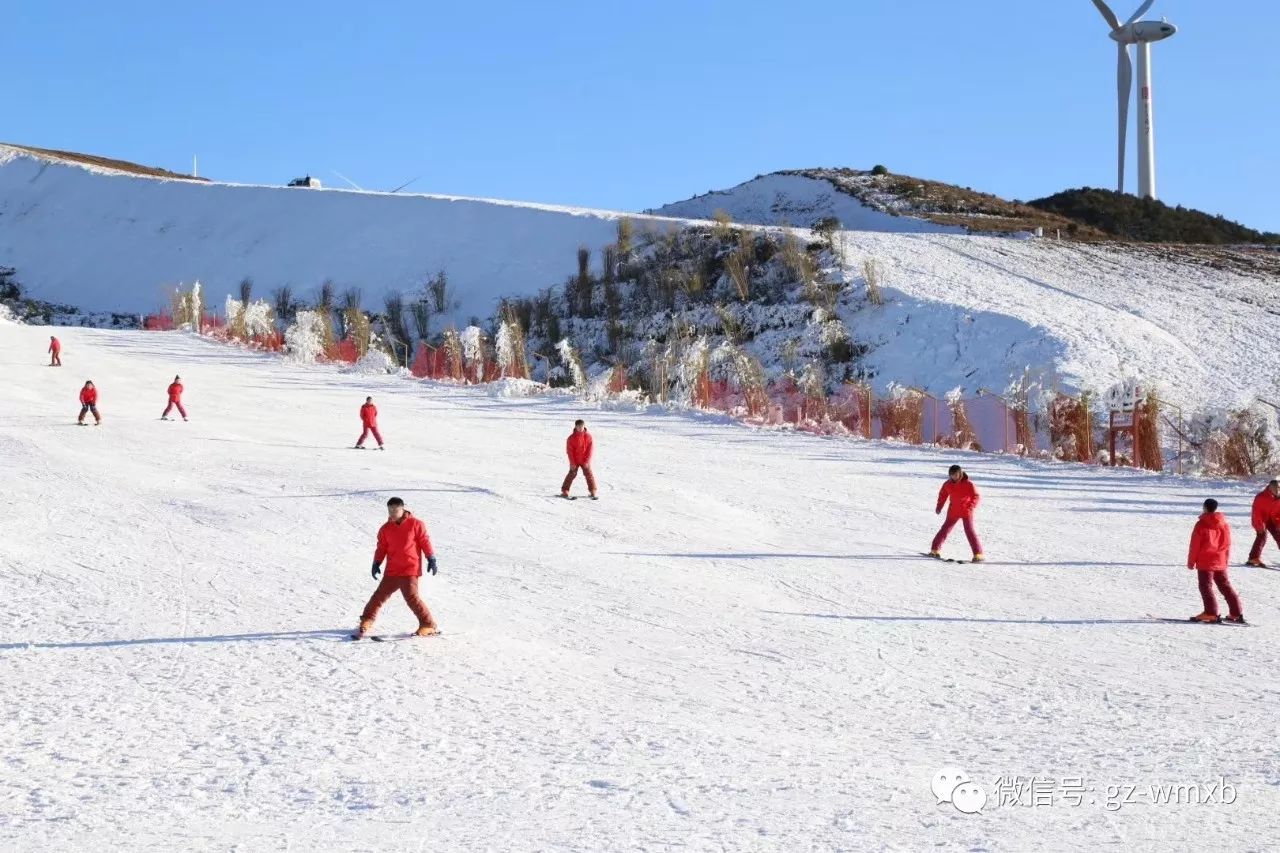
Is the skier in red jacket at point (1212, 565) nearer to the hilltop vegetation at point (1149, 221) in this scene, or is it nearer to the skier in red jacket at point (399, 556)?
the skier in red jacket at point (399, 556)

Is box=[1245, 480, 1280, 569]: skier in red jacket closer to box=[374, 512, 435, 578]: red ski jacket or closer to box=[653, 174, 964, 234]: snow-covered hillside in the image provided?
box=[374, 512, 435, 578]: red ski jacket

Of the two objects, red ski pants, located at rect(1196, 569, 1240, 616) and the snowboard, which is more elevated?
A: red ski pants, located at rect(1196, 569, 1240, 616)

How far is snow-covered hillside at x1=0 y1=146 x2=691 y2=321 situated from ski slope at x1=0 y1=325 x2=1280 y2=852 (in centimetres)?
3255

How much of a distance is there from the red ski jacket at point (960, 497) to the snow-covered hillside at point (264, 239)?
35.4 meters

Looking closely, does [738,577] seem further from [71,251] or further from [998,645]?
[71,251]

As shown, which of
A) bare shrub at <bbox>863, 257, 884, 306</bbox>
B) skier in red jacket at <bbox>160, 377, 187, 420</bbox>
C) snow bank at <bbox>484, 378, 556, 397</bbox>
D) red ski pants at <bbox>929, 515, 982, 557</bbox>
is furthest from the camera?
bare shrub at <bbox>863, 257, 884, 306</bbox>

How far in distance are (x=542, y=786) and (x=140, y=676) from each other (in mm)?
3890

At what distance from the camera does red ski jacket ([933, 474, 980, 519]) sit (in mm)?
14539

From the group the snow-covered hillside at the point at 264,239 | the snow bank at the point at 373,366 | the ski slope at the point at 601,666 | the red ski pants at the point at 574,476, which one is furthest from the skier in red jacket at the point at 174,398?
the snow-covered hillside at the point at 264,239

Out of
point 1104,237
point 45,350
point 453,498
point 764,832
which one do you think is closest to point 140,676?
point 764,832

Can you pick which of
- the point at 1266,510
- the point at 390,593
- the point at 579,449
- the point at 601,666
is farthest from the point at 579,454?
the point at 1266,510

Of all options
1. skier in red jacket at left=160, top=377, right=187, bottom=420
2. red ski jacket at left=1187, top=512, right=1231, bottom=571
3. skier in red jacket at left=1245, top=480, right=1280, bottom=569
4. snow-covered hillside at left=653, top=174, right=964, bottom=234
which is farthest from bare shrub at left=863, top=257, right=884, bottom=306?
red ski jacket at left=1187, top=512, right=1231, bottom=571

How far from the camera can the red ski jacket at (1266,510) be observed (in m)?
14.2

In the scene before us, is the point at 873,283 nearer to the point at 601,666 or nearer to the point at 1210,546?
the point at 1210,546
